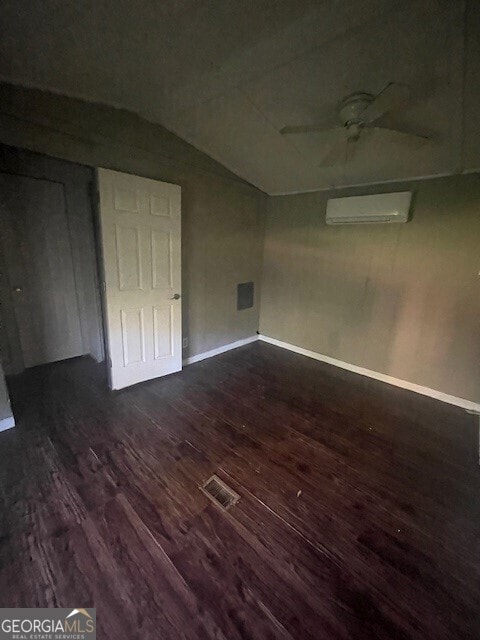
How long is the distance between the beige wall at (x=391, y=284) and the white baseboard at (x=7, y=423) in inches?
128

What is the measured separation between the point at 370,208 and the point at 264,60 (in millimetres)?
1773

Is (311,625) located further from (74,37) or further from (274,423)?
(74,37)

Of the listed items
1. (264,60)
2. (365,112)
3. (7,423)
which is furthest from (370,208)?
(7,423)

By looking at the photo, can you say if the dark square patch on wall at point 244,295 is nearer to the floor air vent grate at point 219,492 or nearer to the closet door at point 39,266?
the closet door at point 39,266

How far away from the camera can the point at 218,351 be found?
12.5 feet

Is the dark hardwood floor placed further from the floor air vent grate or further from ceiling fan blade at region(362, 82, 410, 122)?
ceiling fan blade at region(362, 82, 410, 122)

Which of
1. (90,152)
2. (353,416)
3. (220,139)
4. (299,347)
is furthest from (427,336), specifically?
(90,152)

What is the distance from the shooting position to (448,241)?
2594mm

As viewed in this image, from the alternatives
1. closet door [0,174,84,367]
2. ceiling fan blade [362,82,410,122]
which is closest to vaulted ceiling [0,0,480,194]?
ceiling fan blade [362,82,410,122]

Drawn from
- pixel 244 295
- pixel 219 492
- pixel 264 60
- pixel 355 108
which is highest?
pixel 264 60

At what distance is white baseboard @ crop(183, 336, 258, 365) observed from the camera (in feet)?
11.4

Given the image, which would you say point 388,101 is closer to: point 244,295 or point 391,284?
point 391,284

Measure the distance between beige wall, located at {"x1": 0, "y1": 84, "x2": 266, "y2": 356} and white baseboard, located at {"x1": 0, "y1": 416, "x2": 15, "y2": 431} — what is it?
71.6 inches

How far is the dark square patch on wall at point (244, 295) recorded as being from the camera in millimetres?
3890
